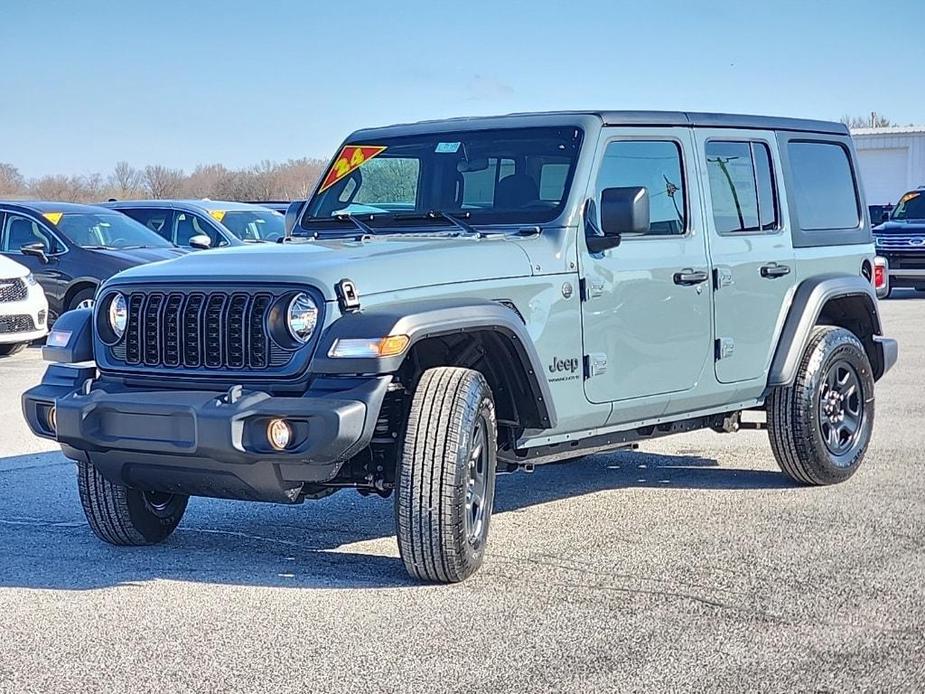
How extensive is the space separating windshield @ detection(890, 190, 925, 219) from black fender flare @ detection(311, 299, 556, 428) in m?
18.7

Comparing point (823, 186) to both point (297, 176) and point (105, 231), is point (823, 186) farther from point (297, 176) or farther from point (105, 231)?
point (297, 176)

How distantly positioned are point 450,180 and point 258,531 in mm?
1916

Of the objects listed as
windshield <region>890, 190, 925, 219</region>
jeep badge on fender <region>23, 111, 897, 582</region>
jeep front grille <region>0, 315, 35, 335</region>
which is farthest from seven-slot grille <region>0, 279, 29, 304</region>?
windshield <region>890, 190, 925, 219</region>

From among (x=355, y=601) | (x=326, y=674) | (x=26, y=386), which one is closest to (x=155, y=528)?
(x=355, y=601)

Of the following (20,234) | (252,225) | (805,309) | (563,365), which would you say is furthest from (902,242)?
(563,365)

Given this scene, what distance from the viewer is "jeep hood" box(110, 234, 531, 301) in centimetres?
522

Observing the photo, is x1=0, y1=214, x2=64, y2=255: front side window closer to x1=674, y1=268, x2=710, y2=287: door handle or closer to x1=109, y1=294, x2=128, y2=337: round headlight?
x1=109, y1=294, x2=128, y2=337: round headlight

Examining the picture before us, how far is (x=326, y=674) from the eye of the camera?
4344mm

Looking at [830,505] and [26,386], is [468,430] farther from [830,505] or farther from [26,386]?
[26,386]

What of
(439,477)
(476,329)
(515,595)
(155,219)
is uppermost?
(155,219)

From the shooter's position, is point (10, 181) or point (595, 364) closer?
point (595, 364)

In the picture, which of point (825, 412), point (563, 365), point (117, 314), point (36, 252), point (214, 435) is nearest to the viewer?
point (214, 435)

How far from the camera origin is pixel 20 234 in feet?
50.9

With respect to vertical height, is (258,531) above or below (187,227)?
below
